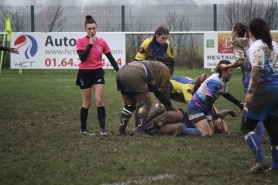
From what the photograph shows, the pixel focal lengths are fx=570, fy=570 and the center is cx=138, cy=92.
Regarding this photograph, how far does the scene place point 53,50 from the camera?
23031mm

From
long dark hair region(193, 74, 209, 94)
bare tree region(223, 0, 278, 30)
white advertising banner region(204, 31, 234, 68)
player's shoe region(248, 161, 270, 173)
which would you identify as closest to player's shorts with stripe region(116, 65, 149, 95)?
long dark hair region(193, 74, 209, 94)

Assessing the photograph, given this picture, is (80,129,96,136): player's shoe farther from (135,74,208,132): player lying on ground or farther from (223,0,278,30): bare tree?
(223,0,278,30): bare tree

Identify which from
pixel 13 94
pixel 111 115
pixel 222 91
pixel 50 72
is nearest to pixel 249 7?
pixel 50 72

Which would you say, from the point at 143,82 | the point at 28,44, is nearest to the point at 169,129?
the point at 143,82

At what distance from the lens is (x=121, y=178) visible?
5.98m

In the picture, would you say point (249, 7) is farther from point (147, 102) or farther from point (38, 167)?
point (38, 167)

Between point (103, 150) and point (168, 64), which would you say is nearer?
point (103, 150)

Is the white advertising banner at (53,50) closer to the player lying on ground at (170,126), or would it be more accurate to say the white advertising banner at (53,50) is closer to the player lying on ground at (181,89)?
the player lying on ground at (181,89)

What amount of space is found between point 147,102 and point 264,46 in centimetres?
290

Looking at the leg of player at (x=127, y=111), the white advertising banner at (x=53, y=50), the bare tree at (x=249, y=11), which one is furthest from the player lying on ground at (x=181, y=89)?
the bare tree at (x=249, y=11)

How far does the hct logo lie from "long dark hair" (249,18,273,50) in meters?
17.8

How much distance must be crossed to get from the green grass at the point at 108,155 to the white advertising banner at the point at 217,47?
11579mm

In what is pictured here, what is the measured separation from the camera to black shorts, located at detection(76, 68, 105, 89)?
8.82 meters

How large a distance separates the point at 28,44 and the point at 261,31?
18074 mm
